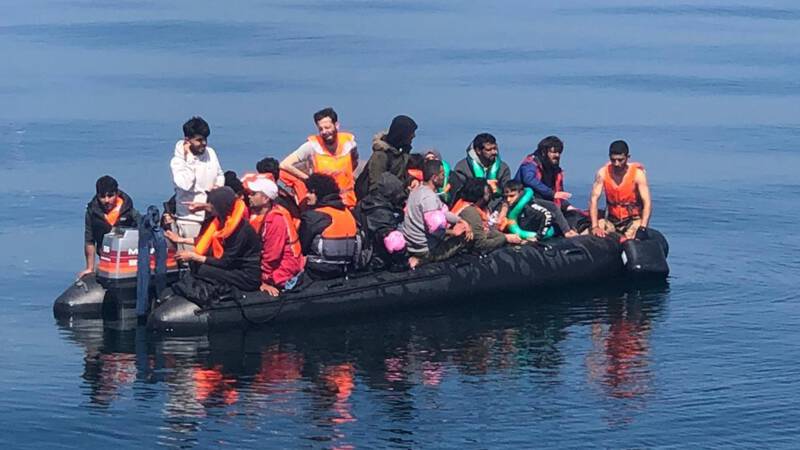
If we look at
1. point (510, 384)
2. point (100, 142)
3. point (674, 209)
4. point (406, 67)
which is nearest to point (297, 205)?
point (510, 384)

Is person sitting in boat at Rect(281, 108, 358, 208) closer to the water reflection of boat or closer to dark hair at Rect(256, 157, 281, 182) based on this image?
dark hair at Rect(256, 157, 281, 182)

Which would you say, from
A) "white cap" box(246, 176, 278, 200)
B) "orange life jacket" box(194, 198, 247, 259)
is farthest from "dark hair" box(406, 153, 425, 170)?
"orange life jacket" box(194, 198, 247, 259)

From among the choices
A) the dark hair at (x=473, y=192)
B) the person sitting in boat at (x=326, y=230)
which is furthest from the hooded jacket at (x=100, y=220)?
the dark hair at (x=473, y=192)

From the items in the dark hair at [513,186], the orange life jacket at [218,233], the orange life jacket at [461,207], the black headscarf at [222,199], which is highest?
the dark hair at [513,186]

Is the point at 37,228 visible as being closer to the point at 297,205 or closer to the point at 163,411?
the point at 297,205

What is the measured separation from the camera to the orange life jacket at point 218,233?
18.7m

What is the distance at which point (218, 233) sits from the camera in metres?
18.8

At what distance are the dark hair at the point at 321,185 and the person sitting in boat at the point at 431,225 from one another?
1.03m

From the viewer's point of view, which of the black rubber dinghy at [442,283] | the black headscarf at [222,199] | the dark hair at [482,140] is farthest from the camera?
the dark hair at [482,140]

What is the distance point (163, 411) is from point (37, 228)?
30.7 feet

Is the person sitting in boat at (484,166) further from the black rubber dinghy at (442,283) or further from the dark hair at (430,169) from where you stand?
the dark hair at (430,169)

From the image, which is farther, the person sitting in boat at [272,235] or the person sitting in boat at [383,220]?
the person sitting in boat at [383,220]

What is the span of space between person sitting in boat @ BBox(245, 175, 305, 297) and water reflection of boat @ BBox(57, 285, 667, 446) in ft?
2.10

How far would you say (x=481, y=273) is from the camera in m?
20.9
